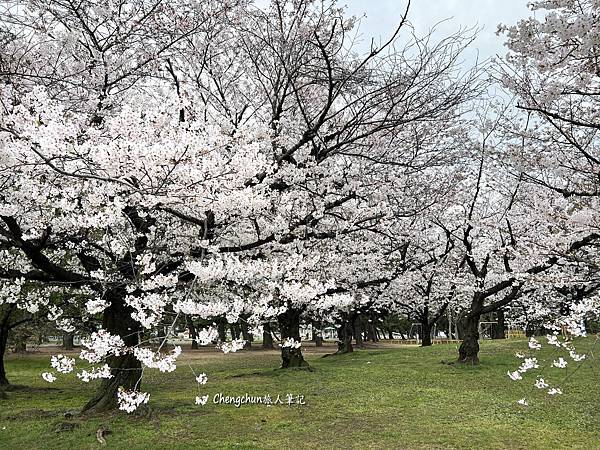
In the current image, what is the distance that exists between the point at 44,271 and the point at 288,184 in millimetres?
4015

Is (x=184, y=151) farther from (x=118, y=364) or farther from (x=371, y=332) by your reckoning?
(x=371, y=332)

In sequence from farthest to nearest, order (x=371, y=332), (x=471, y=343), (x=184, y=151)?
(x=371, y=332) → (x=471, y=343) → (x=184, y=151)

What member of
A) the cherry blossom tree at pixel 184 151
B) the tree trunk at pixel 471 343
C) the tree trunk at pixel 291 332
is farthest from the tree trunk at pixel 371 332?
the cherry blossom tree at pixel 184 151

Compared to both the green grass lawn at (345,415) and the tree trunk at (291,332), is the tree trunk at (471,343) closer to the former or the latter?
the green grass lawn at (345,415)

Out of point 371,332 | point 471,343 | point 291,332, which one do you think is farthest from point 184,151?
point 371,332

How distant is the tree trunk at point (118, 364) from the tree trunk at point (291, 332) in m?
6.02

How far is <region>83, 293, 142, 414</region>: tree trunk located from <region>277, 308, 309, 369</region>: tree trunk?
6025 mm

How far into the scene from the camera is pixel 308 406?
9984 millimetres

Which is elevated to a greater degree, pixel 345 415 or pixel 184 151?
pixel 184 151

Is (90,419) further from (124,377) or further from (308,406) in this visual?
(308,406)

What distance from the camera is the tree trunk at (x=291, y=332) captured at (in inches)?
596

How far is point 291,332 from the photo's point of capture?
1549 centimetres

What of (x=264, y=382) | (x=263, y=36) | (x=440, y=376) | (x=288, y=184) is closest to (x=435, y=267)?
(x=440, y=376)

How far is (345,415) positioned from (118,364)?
13.7 feet
